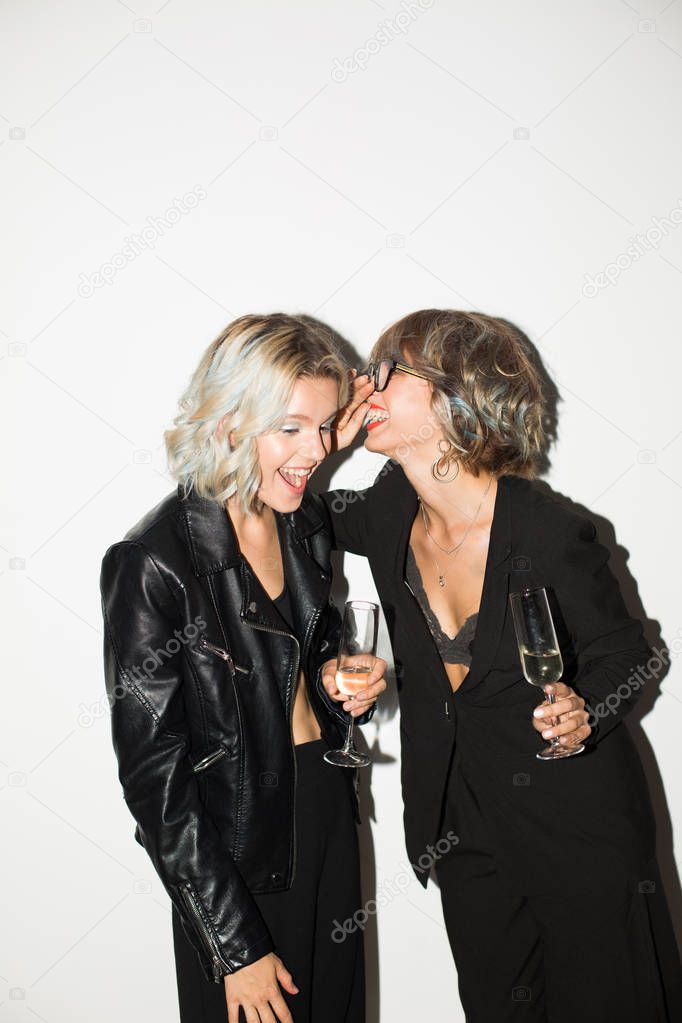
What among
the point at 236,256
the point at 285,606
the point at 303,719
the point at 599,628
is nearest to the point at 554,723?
the point at 599,628

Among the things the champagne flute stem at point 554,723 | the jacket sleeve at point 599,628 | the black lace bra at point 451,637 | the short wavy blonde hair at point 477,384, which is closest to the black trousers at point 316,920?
the black lace bra at point 451,637

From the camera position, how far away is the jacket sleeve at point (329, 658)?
228 centimetres

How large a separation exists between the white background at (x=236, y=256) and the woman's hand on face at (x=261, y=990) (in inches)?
44.1

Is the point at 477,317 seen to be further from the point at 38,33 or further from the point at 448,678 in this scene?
the point at 38,33

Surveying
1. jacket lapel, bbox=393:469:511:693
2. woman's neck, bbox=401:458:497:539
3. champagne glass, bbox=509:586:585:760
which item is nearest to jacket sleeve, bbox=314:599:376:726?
jacket lapel, bbox=393:469:511:693

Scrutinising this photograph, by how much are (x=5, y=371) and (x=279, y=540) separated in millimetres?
1156

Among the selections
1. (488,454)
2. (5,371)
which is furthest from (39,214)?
(488,454)

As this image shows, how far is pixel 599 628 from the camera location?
2.22 m

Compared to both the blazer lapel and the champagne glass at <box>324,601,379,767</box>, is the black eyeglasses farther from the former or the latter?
the champagne glass at <box>324,601,379,767</box>

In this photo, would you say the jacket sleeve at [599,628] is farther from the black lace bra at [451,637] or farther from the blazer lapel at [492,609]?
the black lace bra at [451,637]

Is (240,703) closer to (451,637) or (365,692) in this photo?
(365,692)

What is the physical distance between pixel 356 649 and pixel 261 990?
787 mm

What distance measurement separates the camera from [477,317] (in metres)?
2.57

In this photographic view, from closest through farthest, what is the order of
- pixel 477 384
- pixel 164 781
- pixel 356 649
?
pixel 164 781 < pixel 356 649 < pixel 477 384
